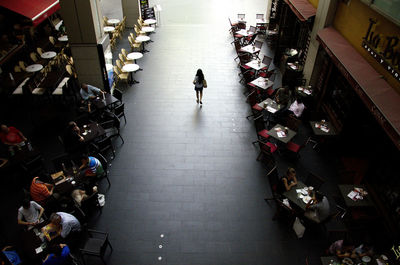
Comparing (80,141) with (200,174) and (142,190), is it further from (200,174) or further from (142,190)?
(200,174)

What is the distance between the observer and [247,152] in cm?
1012

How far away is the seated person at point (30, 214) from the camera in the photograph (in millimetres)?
7074

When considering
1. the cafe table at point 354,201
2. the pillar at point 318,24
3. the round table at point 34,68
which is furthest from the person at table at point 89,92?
the cafe table at point 354,201

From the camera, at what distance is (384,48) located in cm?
767

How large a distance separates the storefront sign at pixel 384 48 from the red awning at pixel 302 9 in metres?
3.99

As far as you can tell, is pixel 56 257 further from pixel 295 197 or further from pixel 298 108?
pixel 298 108

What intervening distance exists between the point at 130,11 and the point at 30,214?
1530 centimetres

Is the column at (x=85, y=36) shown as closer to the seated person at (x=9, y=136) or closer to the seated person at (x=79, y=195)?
the seated person at (x=9, y=136)

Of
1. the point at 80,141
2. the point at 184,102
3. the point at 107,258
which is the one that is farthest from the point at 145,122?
the point at 107,258

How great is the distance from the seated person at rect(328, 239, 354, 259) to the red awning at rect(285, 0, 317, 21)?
8728 millimetres

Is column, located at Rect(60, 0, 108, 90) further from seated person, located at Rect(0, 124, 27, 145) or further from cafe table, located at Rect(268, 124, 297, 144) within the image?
cafe table, located at Rect(268, 124, 297, 144)

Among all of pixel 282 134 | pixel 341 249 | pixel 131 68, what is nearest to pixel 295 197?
pixel 341 249

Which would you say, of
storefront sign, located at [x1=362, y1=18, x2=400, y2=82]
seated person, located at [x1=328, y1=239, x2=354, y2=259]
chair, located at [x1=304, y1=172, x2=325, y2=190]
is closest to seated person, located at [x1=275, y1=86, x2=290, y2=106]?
storefront sign, located at [x1=362, y1=18, x2=400, y2=82]

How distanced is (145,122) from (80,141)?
2807 millimetres
